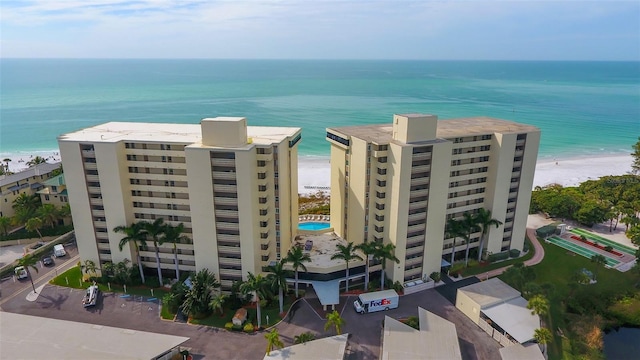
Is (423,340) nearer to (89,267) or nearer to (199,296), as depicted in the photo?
(199,296)

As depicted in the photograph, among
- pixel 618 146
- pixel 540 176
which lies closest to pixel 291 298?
pixel 540 176

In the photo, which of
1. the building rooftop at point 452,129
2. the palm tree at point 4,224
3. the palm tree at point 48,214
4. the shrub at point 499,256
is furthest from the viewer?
the palm tree at point 48,214

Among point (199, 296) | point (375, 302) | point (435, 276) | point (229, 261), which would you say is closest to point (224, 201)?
point (229, 261)

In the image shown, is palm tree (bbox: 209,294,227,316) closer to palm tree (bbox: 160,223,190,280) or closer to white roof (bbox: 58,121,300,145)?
palm tree (bbox: 160,223,190,280)

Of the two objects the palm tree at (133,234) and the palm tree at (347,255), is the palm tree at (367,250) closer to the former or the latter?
the palm tree at (347,255)

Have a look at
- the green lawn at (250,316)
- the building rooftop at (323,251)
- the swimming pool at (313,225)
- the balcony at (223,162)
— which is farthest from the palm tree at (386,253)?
the balcony at (223,162)

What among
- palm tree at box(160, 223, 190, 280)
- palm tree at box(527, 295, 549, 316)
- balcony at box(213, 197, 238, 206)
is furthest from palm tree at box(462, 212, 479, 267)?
palm tree at box(160, 223, 190, 280)
